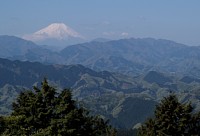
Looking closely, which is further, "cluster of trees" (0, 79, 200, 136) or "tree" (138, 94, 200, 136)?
"tree" (138, 94, 200, 136)

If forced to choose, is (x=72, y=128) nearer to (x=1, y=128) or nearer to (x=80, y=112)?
(x=80, y=112)

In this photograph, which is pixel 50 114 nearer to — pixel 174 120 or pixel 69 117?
pixel 69 117

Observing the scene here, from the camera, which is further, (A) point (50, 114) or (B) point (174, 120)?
(A) point (50, 114)

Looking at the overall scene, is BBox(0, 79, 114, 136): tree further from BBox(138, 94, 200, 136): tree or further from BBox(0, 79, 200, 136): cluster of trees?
BBox(138, 94, 200, 136): tree

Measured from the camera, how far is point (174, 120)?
3159 centimetres

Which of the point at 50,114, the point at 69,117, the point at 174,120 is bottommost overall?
the point at 174,120

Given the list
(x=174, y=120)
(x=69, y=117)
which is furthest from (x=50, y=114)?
(x=174, y=120)

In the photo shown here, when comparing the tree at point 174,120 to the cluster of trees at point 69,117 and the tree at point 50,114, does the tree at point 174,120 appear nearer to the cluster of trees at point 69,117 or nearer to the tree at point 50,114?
the cluster of trees at point 69,117

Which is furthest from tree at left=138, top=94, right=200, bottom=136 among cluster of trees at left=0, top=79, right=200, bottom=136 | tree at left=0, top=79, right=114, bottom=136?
tree at left=0, top=79, right=114, bottom=136

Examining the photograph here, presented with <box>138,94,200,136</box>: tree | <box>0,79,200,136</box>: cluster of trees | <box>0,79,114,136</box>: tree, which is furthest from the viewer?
<box>138,94,200,136</box>: tree

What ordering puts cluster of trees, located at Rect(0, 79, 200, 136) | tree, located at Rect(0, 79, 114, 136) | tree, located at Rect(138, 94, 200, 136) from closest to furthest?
tree, located at Rect(0, 79, 114, 136), cluster of trees, located at Rect(0, 79, 200, 136), tree, located at Rect(138, 94, 200, 136)

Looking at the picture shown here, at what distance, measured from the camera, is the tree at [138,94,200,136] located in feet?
103

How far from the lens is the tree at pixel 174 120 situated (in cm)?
3125

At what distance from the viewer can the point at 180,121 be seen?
3152cm
